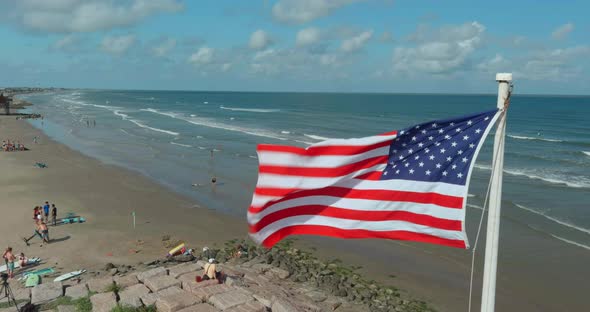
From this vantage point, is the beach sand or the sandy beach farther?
the sandy beach

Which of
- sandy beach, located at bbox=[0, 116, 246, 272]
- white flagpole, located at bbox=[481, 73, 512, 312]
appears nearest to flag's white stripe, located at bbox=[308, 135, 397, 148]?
white flagpole, located at bbox=[481, 73, 512, 312]

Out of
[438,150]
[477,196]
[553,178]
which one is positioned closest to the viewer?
[438,150]

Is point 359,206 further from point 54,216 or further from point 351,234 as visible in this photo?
point 54,216

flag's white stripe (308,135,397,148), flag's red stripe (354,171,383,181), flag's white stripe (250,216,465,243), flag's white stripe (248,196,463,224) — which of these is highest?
flag's white stripe (308,135,397,148)

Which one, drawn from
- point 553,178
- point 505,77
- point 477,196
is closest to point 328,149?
point 505,77

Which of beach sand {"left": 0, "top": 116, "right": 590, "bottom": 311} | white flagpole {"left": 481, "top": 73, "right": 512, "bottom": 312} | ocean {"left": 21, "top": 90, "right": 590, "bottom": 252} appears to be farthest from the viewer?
ocean {"left": 21, "top": 90, "right": 590, "bottom": 252}

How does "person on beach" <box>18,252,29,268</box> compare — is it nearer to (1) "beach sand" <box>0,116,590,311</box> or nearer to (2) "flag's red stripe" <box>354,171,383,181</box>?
(1) "beach sand" <box>0,116,590,311</box>

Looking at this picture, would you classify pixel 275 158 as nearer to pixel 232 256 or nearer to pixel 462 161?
pixel 462 161
